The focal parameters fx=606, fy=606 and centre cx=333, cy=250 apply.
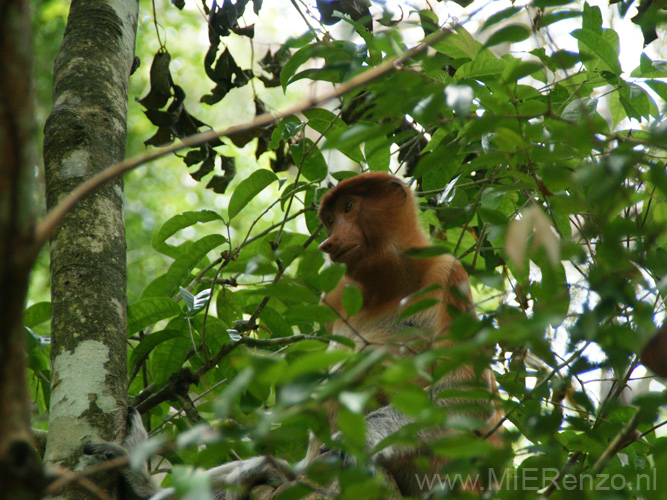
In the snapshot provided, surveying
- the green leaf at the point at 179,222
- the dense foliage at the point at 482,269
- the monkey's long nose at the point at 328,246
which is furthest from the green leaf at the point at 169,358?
the monkey's long nose at the point at 328,246

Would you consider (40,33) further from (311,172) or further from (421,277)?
(421,277)

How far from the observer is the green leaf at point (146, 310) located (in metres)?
3.08

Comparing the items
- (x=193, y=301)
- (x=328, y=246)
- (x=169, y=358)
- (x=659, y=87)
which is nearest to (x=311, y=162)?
(x=328, y=246)

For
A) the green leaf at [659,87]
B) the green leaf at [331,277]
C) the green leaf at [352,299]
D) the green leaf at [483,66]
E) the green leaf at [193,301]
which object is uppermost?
the green leaf at [483,66]

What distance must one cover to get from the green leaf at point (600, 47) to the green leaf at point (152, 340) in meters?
2.29

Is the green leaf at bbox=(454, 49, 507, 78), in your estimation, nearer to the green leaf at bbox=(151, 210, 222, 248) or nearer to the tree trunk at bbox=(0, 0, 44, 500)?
the green leaf at bbox=(151, 210, 222, 248)

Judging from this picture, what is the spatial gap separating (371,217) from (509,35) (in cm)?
213

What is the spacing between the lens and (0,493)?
2.88ft

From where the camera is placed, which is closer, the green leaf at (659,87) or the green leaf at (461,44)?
the green leaf at (461,44)

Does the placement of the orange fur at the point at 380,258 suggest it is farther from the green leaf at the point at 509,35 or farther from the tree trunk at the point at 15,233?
the tree trunk at the point at 15,233

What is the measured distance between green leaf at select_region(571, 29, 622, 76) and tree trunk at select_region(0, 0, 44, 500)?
7.35ft

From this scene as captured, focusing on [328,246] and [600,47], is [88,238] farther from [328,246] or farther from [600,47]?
[600,47]

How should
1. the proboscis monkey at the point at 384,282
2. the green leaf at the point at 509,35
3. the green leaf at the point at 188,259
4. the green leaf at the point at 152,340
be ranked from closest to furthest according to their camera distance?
the green leaf at the point at 509,35 → the proboscis monkey at the point at 384,282 → the green leaf at the point at 152,340 → the green leaf at the point at 188,259

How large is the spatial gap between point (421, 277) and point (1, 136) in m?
2.55
